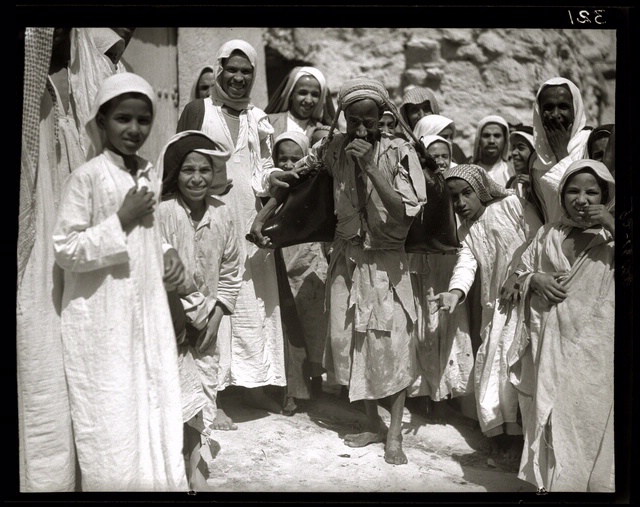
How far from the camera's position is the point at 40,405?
10.8 ft

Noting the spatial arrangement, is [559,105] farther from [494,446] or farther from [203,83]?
[203,83]

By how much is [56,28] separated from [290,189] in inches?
61.4

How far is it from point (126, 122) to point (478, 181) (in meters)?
2.36

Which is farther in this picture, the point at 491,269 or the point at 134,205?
the point at 491,269

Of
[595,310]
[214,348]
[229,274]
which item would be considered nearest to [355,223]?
[229,274]

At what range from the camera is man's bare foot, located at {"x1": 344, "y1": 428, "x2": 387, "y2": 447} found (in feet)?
14.3

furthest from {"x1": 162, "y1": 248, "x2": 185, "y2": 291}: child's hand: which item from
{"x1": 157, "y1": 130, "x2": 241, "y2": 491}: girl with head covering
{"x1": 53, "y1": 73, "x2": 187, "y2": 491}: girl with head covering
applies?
{"x1": 157, "y1": 130, "x2": 241, "y2": 491}: girl with head covering

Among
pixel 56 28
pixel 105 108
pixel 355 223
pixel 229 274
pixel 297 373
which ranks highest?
pixel 56 28

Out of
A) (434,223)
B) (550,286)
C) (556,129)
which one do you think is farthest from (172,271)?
(556,129)

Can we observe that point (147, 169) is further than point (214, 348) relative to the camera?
No

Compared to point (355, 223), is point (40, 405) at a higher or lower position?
lower

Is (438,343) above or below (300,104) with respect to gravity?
below

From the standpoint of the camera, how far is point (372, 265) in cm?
429
